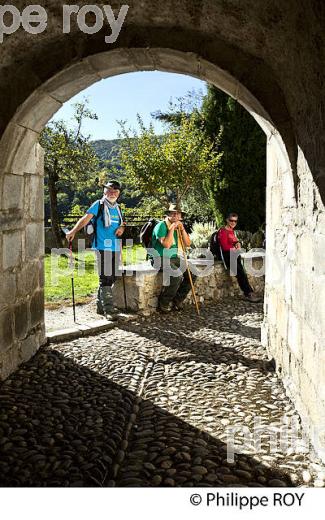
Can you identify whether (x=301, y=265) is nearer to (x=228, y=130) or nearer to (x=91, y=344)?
(x=91, y=344)

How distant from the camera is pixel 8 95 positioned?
11.2 ft

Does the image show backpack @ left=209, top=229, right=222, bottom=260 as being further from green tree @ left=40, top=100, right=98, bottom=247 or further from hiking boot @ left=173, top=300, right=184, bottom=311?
green tree @ left=40, top=100, right=98, bottom=247

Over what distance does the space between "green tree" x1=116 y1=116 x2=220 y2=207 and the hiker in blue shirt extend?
7.88 meters

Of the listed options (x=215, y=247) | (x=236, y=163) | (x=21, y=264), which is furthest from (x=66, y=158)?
(x=21, y=264)

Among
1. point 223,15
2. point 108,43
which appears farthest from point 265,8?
point 108,43

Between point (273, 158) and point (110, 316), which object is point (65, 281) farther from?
point (273, 158)

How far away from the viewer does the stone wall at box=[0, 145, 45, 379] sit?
377 cm

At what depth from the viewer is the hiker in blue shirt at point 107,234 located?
582 cm

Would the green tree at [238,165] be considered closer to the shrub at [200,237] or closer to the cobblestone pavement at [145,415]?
the shrub at [200,237]

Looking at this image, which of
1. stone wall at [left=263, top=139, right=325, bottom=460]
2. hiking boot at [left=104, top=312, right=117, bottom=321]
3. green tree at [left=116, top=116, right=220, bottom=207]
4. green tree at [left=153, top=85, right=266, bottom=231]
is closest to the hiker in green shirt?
hiking boot at [left=104, top=312, right=117, bottom=321]

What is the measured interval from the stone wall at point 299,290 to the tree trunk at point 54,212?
12839 millimetres

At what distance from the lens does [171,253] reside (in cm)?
655
